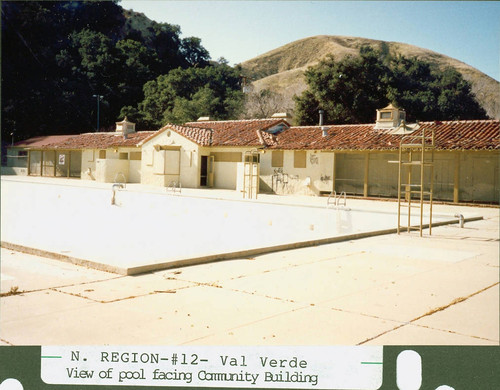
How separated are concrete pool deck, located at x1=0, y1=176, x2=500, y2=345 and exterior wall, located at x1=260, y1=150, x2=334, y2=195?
1709 cm

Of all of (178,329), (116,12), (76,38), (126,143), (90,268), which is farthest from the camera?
(126,143)

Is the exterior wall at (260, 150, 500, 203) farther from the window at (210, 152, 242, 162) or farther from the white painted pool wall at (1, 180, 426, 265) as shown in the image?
the white painted pool wall at (1, 180, 426, 265)

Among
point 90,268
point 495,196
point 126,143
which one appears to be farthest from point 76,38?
point 126,143

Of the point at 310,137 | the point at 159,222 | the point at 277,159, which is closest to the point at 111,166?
the point at 277,159

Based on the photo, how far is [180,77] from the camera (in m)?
41.9

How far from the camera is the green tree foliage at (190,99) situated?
41406 millimetres

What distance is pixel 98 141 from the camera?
35250 mm

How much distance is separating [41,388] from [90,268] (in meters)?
3.80

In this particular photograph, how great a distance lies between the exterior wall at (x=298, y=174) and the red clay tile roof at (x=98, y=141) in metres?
10.1

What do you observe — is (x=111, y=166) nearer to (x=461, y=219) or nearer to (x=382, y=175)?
(x=382, y=175)

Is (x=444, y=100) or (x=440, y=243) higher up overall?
(x=444, y=100)

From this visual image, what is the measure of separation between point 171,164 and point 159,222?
11.2 metres

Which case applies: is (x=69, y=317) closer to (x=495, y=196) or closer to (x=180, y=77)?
(x=495, y=196)

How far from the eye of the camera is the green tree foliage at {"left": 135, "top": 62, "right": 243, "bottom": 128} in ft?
136
